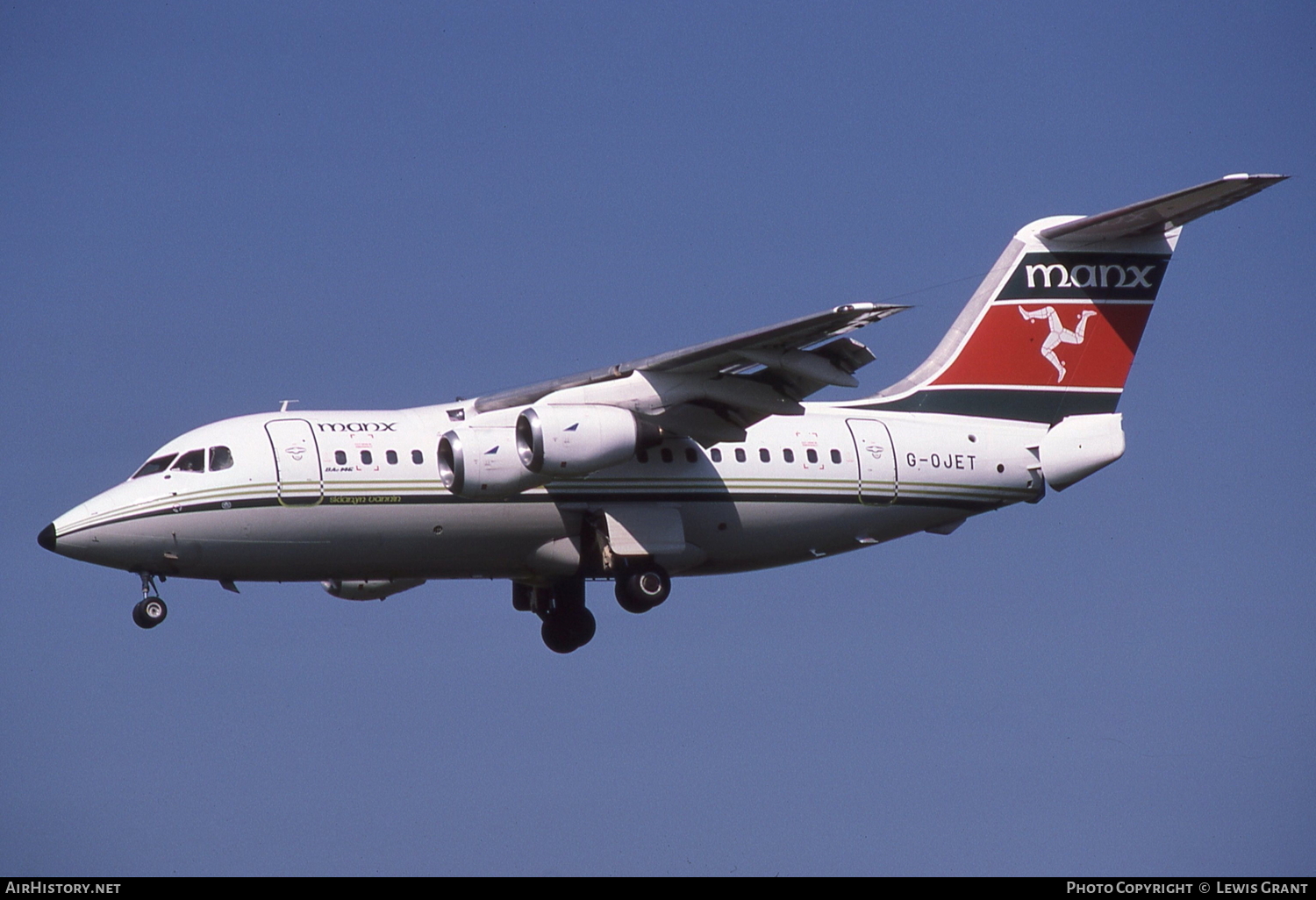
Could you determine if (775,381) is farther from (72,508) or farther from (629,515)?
(72,508)

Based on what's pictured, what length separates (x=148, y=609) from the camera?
23891 mm

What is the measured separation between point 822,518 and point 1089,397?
4006 mm

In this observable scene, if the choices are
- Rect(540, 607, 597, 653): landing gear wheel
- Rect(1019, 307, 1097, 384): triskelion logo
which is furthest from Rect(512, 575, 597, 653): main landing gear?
Rect(1019, 307, 1097, 384): triskelion logo

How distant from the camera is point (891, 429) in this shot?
1042 inches

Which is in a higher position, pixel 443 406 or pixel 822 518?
pixel 443 406

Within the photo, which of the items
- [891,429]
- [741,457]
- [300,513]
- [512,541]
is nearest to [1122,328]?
[891,429]

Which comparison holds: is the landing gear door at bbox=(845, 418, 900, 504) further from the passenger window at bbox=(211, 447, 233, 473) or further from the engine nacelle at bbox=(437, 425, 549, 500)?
the passenger window at bbox=(211, 447, 233, 473)

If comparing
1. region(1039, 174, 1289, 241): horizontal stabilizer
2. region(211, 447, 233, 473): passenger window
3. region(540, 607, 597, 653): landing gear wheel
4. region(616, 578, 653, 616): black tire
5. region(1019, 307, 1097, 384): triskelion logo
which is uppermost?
region(1039, 174, 1289, 241): horizontal stabilizer

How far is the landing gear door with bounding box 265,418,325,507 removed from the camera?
23.7 meters

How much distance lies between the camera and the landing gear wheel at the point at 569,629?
1043 inches

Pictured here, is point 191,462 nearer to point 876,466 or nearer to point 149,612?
point 149,612

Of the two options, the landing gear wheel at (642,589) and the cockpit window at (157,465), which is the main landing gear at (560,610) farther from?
the cockpit window at (157,465)

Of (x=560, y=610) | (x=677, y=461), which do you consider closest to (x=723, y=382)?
(x=677, y=461)

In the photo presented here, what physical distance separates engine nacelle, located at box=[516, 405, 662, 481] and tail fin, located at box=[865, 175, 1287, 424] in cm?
452
